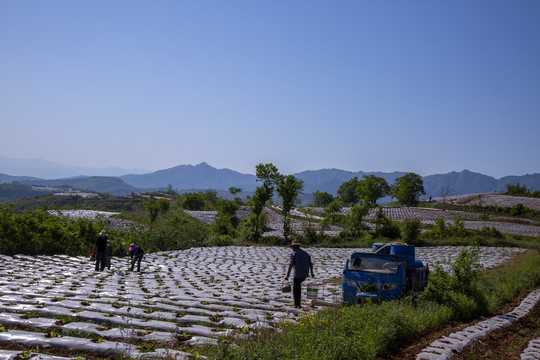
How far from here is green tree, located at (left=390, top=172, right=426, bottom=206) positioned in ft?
325

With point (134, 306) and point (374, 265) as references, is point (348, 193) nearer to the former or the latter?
point (374, 265)

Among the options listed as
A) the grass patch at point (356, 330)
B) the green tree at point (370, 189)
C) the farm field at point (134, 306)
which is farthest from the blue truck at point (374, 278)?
the green tree at point (370, 189)

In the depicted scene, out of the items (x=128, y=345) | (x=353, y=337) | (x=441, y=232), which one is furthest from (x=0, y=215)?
(x=441, y=232)

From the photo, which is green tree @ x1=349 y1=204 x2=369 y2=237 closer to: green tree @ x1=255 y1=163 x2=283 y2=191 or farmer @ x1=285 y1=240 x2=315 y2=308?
green tree @ x1=255 y1=163 x2=283 y2=191

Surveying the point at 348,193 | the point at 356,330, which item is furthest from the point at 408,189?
the point at 356,330

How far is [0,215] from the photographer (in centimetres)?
2077

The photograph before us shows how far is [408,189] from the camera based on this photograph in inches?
3991

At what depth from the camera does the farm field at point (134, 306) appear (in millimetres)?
6094

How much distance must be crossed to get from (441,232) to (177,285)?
2838 cm

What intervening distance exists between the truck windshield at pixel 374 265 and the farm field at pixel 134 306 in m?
1.51

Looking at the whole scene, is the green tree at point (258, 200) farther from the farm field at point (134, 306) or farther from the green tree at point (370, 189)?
the green tree at point (370, 189)

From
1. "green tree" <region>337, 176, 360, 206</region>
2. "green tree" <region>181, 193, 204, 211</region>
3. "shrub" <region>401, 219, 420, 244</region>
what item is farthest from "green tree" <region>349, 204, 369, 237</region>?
"green tree" <region>337, 176, 360, 206</region>

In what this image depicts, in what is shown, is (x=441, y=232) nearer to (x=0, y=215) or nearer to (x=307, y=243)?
(x=307, y=243)

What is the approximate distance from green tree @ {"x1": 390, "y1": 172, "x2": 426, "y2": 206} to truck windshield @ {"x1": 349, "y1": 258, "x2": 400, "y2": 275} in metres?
92.6
